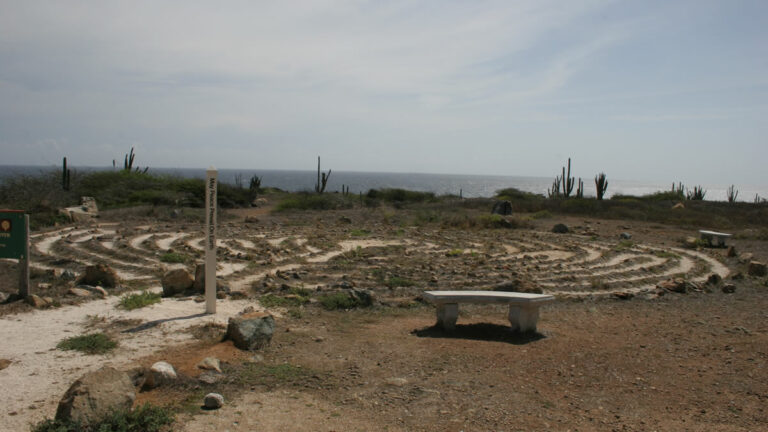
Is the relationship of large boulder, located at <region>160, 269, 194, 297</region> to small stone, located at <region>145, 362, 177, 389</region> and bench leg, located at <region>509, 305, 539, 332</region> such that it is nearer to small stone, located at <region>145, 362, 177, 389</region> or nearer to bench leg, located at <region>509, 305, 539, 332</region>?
small stone, located at <region>145, 362, 177, 389</region>

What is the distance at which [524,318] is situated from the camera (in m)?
6.51

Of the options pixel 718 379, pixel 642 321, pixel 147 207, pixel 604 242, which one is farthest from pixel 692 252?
pixel 147 207

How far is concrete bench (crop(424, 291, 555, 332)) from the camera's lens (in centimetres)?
651

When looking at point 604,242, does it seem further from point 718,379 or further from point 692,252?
point 718,379

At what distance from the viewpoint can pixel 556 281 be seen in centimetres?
1002

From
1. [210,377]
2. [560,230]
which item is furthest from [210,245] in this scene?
[560,230]

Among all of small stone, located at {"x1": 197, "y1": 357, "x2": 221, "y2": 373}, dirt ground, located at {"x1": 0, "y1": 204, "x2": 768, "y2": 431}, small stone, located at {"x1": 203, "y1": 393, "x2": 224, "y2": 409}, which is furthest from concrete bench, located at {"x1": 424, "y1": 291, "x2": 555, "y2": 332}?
small stone, located at {"x1": 203, "y1": 393, "x2": 224, "y2": 409}

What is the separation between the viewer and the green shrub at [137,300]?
6868mm

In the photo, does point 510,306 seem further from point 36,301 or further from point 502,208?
point 502,208

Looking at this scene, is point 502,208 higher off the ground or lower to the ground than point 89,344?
higher

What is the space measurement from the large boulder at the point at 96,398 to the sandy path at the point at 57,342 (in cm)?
43

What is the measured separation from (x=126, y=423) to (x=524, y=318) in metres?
4.42

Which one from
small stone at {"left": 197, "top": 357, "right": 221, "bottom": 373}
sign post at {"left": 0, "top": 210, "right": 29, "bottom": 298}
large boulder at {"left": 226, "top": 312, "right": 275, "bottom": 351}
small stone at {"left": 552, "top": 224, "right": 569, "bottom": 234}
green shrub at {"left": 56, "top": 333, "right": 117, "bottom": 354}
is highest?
sign post at {"left": 0, "top": 210, "right": 29, "bottom": 298}

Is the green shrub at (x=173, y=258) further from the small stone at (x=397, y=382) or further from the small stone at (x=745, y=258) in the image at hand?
the small stone at (x=745, y=258)
